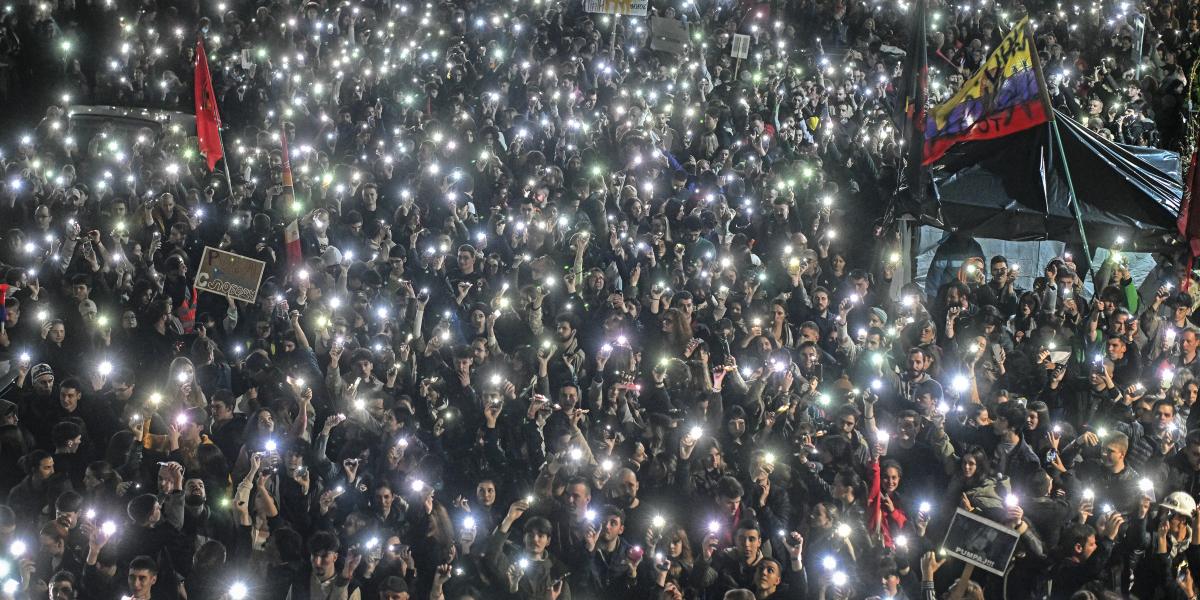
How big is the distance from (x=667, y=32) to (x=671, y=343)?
364 inches

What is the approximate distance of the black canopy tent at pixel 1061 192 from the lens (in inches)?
468

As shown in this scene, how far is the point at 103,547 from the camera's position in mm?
7582

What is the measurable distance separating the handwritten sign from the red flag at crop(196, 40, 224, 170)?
5.44 meters

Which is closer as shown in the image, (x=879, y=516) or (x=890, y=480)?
(x=879, y=516)

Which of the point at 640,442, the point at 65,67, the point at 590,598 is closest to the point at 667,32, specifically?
the point at 65,67

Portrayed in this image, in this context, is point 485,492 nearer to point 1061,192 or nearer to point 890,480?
point 890,480

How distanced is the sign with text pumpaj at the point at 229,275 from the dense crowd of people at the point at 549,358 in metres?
0.22

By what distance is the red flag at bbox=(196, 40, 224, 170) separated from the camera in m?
13.1

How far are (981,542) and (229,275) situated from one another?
22.6ft

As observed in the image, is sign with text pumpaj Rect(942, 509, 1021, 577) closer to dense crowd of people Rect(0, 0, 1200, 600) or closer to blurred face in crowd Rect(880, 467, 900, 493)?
dense crowd of people Rect(0, 0, 1200, 600)

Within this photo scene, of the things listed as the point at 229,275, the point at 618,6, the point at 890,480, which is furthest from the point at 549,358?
the point at 618,6

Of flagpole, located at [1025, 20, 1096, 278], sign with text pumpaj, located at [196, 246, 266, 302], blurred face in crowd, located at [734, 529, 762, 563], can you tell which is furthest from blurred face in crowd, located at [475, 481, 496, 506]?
flagpole, located at [1025, 20, 1096, 278]

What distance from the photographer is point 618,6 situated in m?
16.4

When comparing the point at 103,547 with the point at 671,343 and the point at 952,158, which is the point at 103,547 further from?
the point at 952,158
